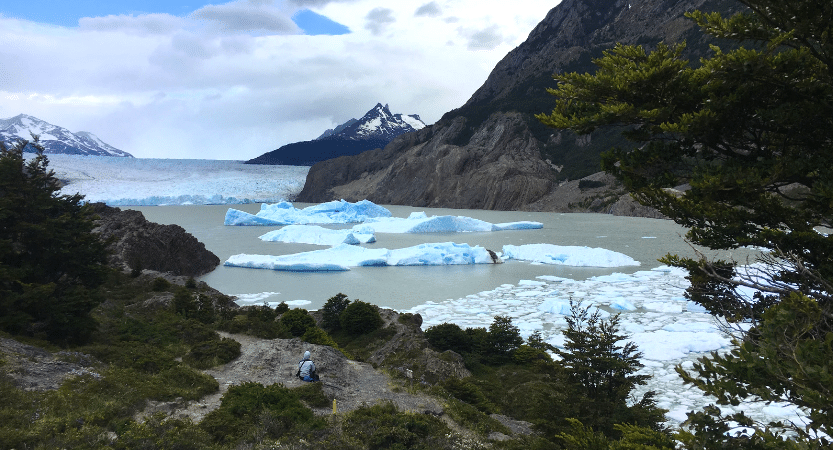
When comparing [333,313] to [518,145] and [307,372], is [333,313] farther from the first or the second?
[518,145]

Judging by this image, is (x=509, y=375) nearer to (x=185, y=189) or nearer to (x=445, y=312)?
(x=445, y=312)

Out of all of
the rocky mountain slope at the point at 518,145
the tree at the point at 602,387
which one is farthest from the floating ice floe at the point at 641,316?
the rocky mountain slope at the point at 518,145

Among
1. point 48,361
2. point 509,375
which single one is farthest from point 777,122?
point 48,361

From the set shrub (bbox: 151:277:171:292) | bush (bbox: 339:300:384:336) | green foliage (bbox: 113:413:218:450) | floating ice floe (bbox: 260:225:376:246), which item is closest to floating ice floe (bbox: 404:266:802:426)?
bush (bbox: 339:300:384:336)

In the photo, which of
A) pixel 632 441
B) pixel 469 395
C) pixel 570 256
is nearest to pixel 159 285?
pixel 469 395

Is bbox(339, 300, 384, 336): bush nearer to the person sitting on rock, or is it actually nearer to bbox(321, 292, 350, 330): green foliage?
bbox(321, 292, 350, 330): green foliage

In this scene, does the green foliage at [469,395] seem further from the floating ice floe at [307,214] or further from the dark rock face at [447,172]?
the dark rock face at [447,172]
